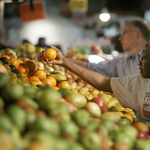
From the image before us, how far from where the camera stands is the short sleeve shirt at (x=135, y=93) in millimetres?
1897

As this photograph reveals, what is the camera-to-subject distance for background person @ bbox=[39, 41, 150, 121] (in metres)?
1.78

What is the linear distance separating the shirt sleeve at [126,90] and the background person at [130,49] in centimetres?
107

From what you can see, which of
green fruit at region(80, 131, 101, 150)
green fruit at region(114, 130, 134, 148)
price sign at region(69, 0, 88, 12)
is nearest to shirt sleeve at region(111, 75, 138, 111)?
green fruit at region(114, 130, 134, 148)

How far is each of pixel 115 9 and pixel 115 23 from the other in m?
2.49

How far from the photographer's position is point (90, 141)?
934 mm

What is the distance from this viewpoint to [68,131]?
3.21 ft

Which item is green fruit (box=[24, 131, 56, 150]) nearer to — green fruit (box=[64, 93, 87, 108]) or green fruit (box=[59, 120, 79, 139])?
green fruit (box=[59, 120, 79, 139])

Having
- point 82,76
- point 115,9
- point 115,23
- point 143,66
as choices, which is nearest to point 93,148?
point 143,66

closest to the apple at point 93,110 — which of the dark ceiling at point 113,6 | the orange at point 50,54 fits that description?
the orange at point 50,54

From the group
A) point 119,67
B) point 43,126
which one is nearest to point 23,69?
point 43,126

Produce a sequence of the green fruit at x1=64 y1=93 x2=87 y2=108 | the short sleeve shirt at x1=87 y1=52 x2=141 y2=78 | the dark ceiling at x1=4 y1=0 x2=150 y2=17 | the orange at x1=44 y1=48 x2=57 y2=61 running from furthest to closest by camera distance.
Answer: the dark ceiling at x1=4 y1=0 x2=150 y2=17, the short sleeve shirt at x1=87 y1=52 x2=141 y2=78, the orange at x1=44 y1=48 x2=57 y2=61, the green fruit at x1=64 y1=93 x2=87 y2=108

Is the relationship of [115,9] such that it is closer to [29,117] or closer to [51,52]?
[51,52]

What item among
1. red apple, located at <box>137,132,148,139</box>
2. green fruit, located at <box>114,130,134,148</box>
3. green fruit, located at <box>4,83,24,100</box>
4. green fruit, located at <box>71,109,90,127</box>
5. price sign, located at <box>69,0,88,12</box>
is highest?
price sign, located at <box>69,0,88,12</box>

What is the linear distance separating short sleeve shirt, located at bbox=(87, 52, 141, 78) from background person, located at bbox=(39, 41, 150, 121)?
3.27 ft
